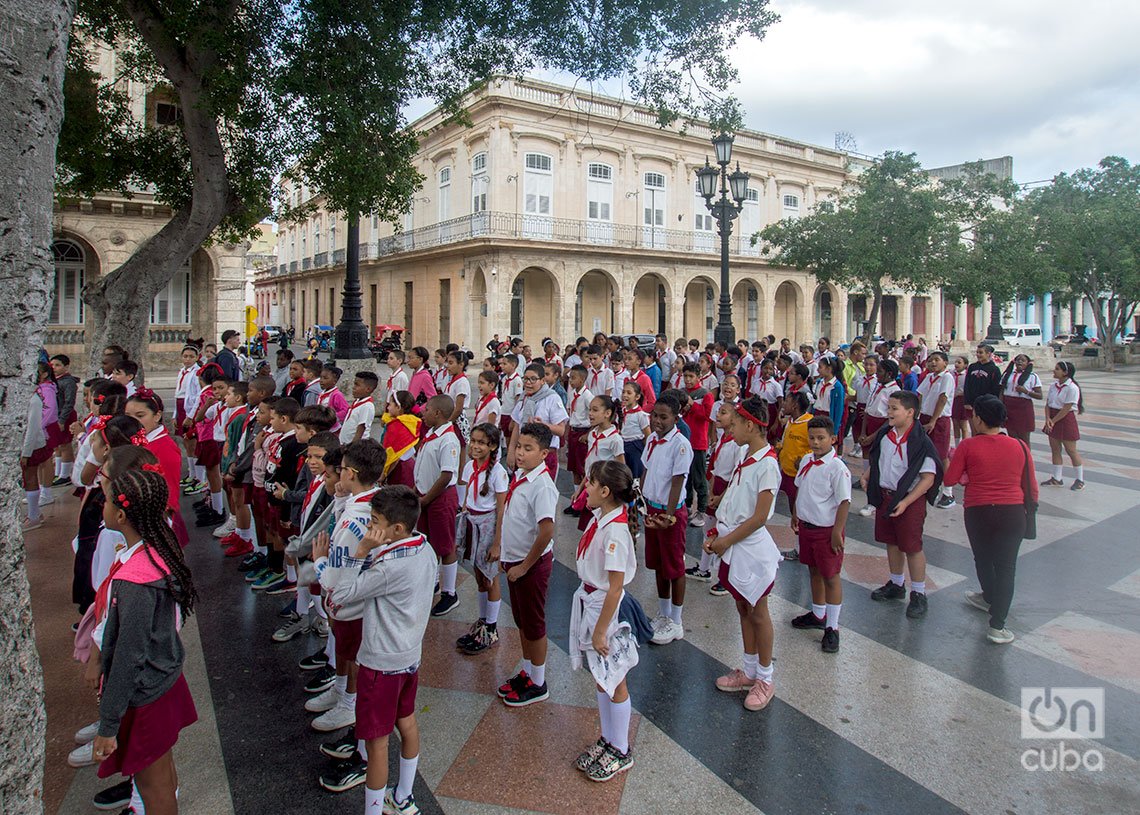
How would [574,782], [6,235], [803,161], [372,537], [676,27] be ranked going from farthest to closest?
1. [803,161]
2. [676,27]
3. [574,782]
4. [372,537]
5. [6,235]

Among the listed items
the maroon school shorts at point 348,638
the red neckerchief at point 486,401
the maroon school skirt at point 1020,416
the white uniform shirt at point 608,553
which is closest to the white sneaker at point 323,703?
the maroon school shorts at point 348,638

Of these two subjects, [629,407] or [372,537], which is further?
[629,407]

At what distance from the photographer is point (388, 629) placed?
3018 mm

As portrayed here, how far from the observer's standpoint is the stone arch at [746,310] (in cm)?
3553

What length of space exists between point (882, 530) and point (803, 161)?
3290 centimetres

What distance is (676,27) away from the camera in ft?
31.4

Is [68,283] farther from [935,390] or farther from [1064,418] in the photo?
[1064,418]

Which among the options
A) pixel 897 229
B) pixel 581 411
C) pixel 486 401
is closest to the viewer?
pixel 486 401

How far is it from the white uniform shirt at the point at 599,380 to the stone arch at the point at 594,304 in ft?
66.6

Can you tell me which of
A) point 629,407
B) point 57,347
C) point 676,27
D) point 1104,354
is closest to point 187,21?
point 676,27

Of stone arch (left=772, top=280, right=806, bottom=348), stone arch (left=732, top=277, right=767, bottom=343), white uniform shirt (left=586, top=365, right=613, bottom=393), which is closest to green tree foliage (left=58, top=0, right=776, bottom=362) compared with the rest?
white uniform shirt (left=586, top=365, right=613, bottom=393)

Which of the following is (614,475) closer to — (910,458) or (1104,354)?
(910,458)

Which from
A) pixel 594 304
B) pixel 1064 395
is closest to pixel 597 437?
pixel 1064 395

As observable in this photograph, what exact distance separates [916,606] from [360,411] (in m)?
4.89
